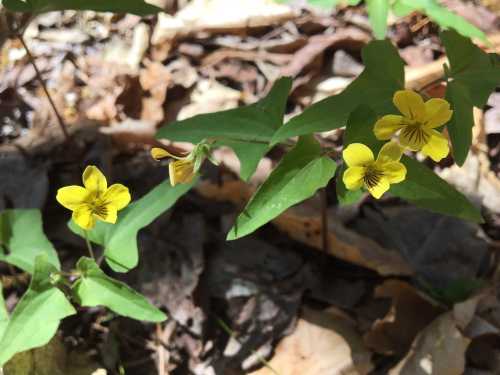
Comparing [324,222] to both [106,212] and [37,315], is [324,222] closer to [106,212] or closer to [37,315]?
[106,212]

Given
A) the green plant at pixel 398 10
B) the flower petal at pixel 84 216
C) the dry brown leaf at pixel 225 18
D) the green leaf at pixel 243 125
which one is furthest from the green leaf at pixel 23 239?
the dry brown leaf at pixel 225 18

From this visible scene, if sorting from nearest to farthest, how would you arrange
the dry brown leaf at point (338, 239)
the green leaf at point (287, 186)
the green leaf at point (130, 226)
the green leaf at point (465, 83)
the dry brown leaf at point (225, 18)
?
the green leaf at point (287, 186) → the green leaf at point (465, 83) → the green leaf at point (130, 226) → the dry brown leaf at point (338, 239) → the dry brown leaf at point (225, 18)

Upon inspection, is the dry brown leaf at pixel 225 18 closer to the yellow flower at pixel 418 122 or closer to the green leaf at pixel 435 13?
the green leaf at pixel 435 13

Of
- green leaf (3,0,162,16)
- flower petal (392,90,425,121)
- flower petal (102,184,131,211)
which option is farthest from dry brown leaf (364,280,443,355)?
green leaf (3,0,162,16)

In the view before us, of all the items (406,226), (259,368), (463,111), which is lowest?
(259,368)

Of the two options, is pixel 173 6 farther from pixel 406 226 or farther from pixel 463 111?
pixel 463 111

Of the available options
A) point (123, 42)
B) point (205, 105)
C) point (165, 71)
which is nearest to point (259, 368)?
point (205, 105)

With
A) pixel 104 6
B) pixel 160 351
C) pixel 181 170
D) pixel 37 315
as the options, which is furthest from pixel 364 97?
pixel 160 351

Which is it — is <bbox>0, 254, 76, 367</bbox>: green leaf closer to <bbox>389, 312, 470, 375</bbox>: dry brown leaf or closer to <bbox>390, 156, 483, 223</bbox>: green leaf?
<bbox>390, 156, 483, 223</bbox>: green leaf
